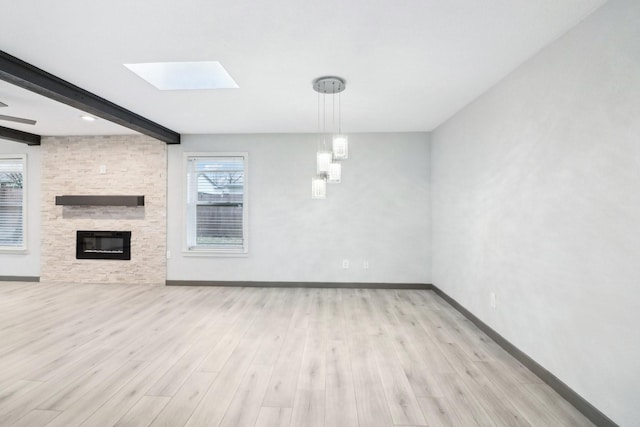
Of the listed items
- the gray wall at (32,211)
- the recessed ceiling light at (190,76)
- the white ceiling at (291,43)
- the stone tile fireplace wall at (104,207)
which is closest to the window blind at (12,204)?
the gray wall at (32,211)

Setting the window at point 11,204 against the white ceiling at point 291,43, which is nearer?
the white ceiling at point 291,43

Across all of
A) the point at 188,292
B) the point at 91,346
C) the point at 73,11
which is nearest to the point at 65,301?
the point at 188,292

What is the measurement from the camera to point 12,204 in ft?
17.5

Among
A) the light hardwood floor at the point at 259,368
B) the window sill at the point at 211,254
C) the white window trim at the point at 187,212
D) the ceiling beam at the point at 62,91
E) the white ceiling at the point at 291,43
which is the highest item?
the white ceiling at the point at 291,43

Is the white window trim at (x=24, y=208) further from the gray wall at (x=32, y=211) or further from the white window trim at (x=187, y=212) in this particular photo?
the white window trim at (x=187, y=212)

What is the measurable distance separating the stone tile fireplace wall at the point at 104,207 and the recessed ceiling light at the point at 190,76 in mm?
2288

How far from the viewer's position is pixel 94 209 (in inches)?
205

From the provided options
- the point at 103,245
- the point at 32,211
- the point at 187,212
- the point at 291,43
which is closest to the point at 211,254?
the point at 187,212

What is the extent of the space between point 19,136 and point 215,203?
10.6 ft

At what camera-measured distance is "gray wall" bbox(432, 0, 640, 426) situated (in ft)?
5.43

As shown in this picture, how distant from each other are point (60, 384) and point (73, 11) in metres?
2.56

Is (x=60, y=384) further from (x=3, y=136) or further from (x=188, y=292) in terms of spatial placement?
(x=3, y=136)

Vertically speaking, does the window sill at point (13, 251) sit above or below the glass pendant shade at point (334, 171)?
below

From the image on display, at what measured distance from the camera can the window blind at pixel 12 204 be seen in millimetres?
5336
